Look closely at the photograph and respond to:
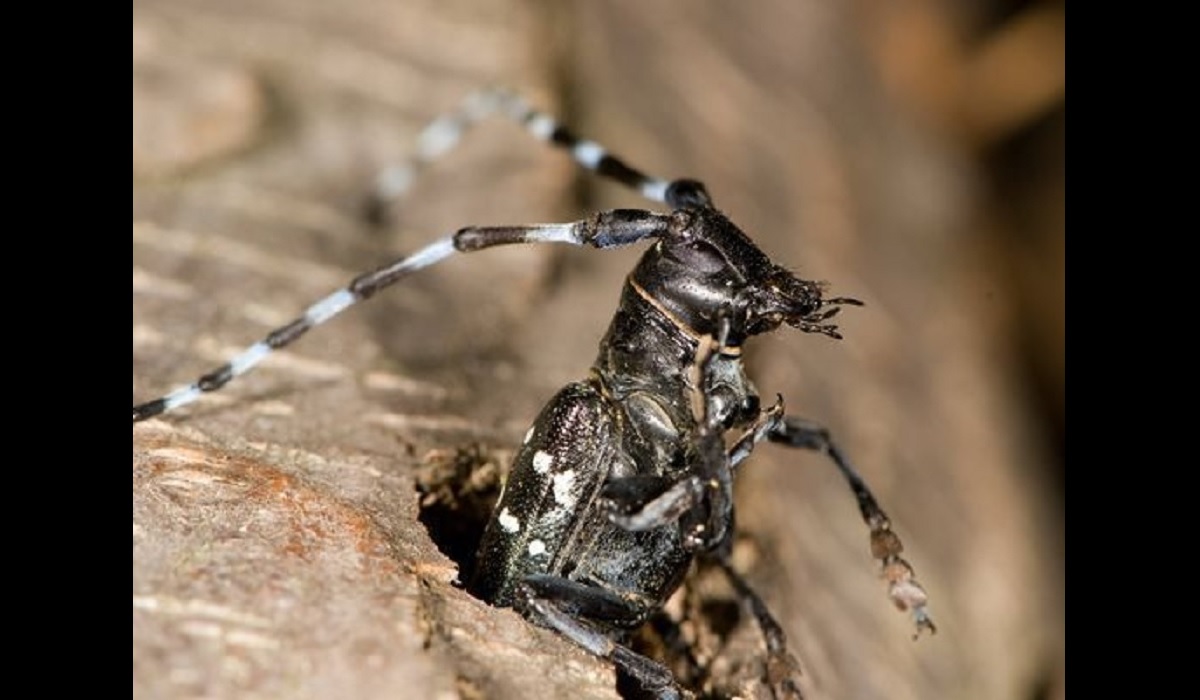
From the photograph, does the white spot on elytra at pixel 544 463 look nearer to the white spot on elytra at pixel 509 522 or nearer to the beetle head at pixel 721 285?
the white spot on elytra at pixel 509 522

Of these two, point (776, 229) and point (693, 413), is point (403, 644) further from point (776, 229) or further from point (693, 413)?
point (776, 229)

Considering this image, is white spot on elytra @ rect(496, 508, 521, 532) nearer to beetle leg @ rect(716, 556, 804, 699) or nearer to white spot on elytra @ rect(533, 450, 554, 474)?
white spot on elytra @ rect(533, 450, 554, 474)

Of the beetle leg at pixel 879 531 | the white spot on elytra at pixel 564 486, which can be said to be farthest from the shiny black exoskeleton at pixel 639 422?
the beetle leg at pixel 879 531

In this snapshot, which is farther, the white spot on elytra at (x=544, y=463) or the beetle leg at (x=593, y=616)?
the white spot on elytra at (x=544, y=463)

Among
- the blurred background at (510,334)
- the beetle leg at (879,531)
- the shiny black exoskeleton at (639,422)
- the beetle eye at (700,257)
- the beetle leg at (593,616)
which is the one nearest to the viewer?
the blurred background at (510,334)

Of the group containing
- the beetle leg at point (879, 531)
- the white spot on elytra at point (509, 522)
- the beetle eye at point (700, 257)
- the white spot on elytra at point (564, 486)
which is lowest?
the white spot on elytra at point (509, 522)

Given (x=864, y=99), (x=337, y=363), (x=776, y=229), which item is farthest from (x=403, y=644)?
(x=864, y=99)

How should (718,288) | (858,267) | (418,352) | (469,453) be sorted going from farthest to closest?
(858,267) < (418,352) < (469,453) < (718,288)

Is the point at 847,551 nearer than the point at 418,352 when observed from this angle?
No
